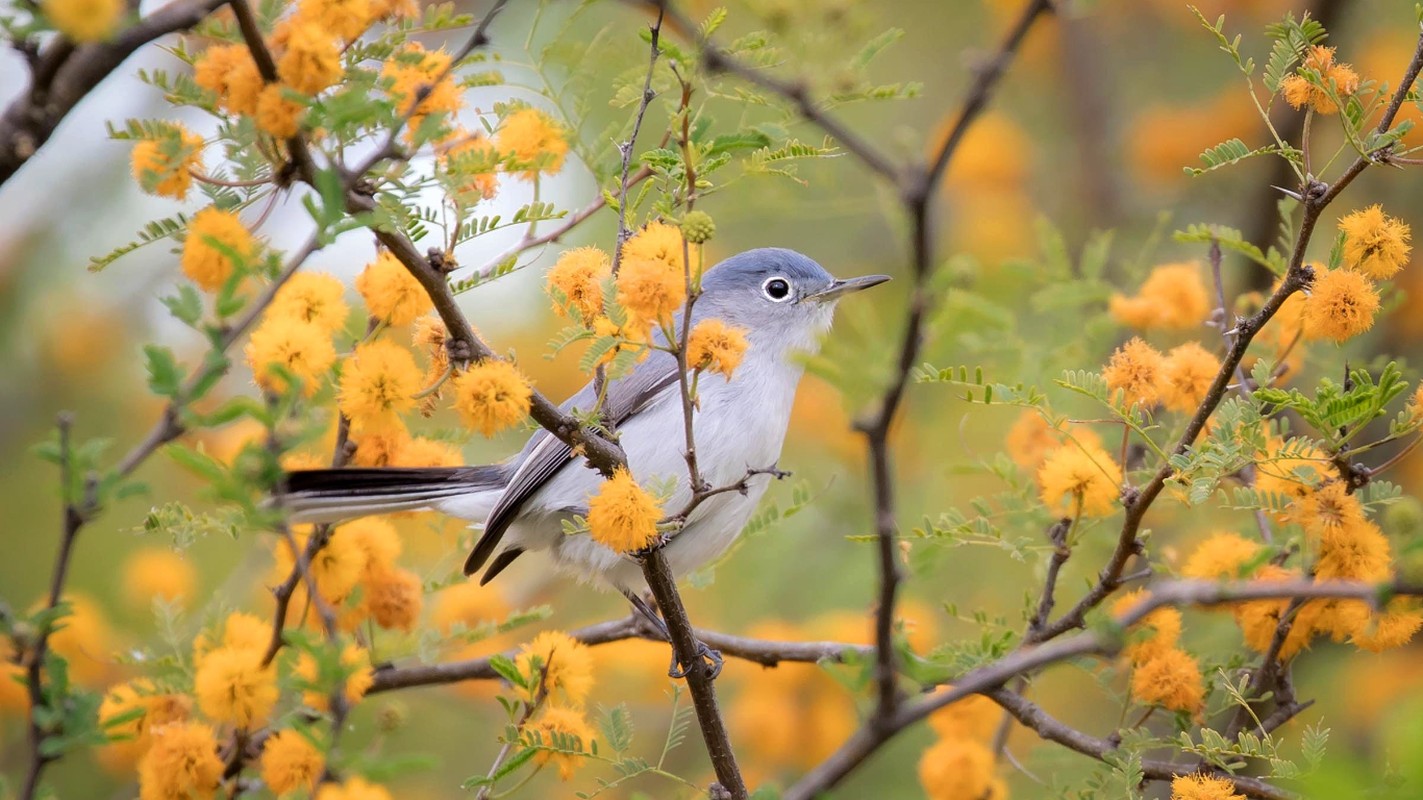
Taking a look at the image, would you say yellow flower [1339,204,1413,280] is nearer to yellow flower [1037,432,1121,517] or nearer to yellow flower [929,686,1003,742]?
yellow flower [1037,432,1121,517]

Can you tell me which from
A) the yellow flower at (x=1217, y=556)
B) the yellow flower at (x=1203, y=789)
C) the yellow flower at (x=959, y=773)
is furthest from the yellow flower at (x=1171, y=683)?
the yellow flower at (x=959, y=773)

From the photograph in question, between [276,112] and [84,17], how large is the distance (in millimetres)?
389

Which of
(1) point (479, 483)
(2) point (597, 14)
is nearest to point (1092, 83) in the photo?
(2) point (597, 14)

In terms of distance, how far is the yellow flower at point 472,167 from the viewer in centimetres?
212

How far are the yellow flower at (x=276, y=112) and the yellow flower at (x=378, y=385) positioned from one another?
0.43 metres

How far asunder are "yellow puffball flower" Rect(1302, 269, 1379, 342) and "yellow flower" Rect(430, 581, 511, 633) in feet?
7.52

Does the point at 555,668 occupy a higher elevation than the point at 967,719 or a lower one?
lower

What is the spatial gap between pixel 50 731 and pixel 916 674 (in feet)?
→ 4.08

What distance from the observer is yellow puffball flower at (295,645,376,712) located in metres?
1.71

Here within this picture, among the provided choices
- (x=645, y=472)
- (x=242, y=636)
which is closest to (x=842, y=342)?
(x=645, y=472)

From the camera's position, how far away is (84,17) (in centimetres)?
148

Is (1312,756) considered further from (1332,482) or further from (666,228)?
(666,228)

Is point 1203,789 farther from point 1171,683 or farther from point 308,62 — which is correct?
point 308,62

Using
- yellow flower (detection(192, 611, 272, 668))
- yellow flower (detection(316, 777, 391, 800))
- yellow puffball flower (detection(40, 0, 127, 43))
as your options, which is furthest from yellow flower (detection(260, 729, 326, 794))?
yellow puffball flower (detection(40, 0, 127, 43))
